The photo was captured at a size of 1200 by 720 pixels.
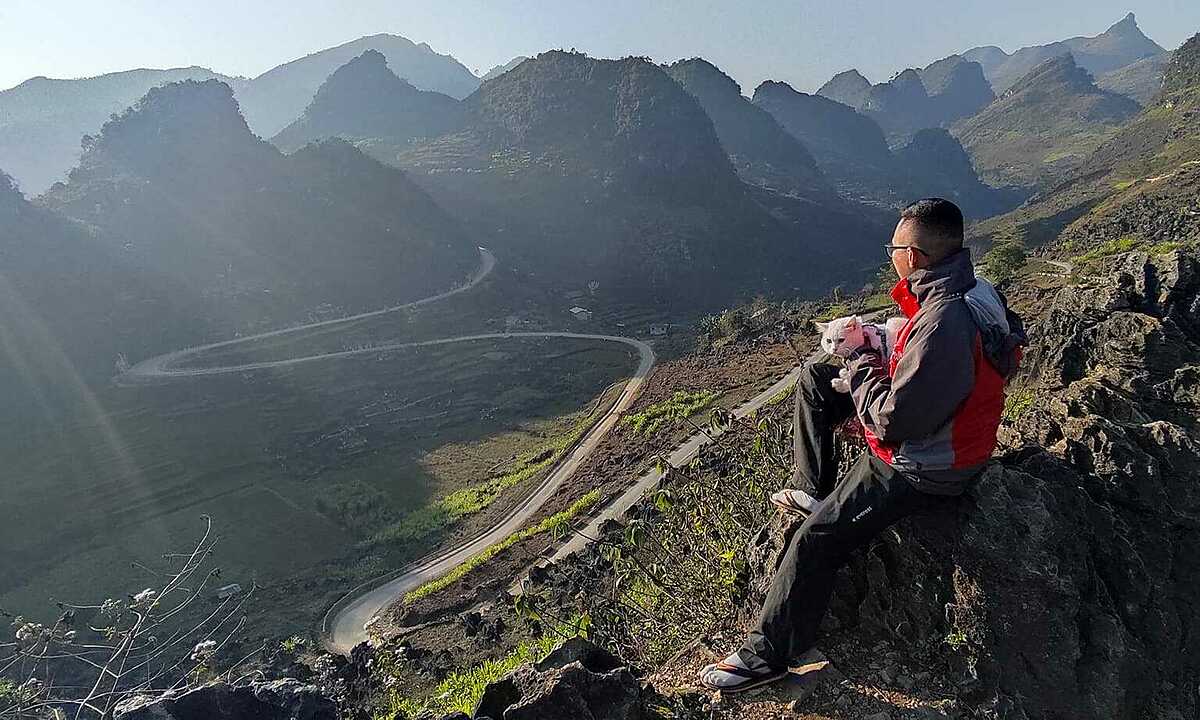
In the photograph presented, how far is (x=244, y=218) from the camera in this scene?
76000 mm

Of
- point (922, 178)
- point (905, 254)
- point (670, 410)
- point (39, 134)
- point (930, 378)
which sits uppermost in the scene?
point (39, 134)

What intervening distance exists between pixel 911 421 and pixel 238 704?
888 cm

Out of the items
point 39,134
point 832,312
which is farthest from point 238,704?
point 39,134

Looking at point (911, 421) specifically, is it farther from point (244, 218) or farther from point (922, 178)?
point (922, 178)

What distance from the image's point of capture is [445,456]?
3809 cm

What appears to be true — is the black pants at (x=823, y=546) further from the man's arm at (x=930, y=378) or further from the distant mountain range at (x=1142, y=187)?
the distant mountain range at (x=1142, y=187)

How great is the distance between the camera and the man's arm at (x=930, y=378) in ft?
10.5

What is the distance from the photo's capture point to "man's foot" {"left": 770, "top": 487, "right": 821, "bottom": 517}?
3922mm

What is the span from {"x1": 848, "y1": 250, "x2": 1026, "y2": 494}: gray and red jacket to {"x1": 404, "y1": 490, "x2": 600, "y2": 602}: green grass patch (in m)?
16.0

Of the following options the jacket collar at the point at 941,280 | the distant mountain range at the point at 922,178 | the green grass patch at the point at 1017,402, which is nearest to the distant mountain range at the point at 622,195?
the distant mountain range at the point at 922,178

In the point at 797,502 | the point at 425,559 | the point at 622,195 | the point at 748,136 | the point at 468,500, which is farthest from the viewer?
the point at 748,136

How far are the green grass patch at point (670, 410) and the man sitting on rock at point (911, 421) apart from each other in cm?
2159

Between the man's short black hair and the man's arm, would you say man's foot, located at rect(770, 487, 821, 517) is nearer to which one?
the man's arm

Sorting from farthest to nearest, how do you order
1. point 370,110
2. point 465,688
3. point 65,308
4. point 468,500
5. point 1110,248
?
point 370,110 → point 65,308 → point 1110,248 → point 468,500 → point 465,688
